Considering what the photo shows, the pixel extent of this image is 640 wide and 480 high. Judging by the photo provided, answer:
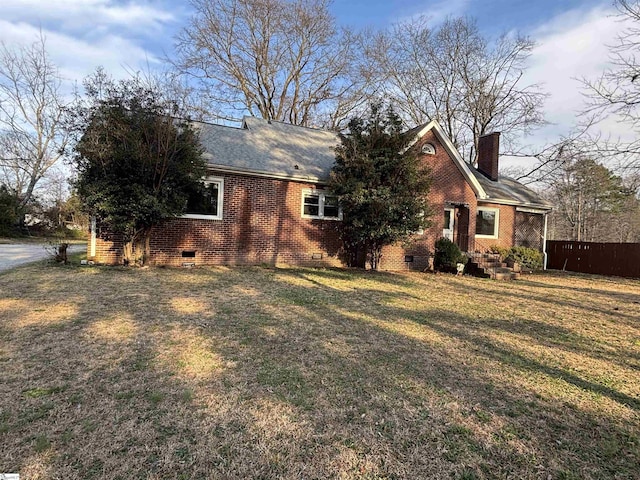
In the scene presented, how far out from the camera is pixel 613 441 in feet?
9.02

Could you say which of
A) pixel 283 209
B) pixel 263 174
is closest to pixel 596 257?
pixel 283 209

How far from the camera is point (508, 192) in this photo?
17.3m

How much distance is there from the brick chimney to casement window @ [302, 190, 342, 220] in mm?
9911

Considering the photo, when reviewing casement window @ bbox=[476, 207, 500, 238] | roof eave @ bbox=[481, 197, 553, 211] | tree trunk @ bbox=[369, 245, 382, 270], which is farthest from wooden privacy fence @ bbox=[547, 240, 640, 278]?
tree trunk @ bbox=[369, 245, 382, 270]

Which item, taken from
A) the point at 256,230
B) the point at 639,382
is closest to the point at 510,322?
the point at 639,382

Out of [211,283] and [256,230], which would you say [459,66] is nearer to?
[256,230]

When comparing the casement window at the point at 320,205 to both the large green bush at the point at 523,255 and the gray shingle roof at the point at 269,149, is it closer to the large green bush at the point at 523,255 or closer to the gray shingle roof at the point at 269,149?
the gray shingle roof at the point at 269,149

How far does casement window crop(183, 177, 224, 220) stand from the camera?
11.3 m

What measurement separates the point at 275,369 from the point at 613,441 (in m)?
2.85

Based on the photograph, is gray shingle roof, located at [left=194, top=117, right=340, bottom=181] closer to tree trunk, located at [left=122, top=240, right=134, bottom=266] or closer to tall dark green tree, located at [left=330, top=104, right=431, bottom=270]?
tall dark green tree, located at [left=330, top=104, right=431, bottom=270]

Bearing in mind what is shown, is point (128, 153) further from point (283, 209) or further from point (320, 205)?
point (320, 205)

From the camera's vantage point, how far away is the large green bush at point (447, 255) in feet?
43.0

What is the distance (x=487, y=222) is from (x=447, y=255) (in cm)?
447

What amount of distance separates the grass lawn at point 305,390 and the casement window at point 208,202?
478cm
